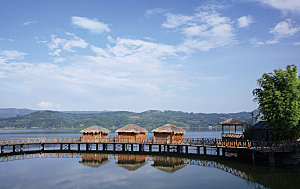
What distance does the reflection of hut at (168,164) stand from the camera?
30.4 metres

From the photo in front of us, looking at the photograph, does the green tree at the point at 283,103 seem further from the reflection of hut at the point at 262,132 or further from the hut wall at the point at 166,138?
the hut wall at the point at 166,138

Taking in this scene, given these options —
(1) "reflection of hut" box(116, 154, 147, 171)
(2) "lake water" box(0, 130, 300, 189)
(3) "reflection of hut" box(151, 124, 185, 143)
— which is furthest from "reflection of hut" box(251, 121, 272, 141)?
(1) "reflection of hut" box(116, 154, 147, 171)

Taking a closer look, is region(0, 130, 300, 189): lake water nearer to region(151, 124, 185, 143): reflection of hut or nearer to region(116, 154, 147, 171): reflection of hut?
region(116, 154, 147, 171): reflection of hut

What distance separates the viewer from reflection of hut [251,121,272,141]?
36456 millimetres

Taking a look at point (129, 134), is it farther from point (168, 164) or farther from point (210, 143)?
point (210, 143)

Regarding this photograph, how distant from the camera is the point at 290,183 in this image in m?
22.7

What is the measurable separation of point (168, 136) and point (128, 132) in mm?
7510

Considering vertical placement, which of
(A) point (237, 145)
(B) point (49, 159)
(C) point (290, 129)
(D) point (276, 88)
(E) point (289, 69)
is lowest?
(B) point (49, 159)

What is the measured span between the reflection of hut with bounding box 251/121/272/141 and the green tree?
2.24 meters

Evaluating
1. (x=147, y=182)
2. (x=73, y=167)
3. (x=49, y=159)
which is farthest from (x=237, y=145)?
(x=49, y=159)

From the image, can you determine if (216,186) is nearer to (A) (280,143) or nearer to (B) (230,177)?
(B) (230,177)

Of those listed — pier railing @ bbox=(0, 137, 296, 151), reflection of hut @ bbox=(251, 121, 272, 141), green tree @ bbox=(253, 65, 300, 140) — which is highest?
green tree @ bbox=(253, 65, 300, 140)

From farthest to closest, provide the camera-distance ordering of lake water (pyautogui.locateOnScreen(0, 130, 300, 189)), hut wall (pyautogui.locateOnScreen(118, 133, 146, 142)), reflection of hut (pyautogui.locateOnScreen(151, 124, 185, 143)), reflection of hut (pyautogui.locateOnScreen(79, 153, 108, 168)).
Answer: hut wall (pyautogui.locateOnScreen(118, 133, 146, 142)) < reflection of hut (pyautogui.locateOnScreen(151, 124, 185, 143)) < reflection of hut (pyautogui.locateOnScreen(79, 153, 108, 168)) < lake water (pyautogui.locateOnScreen(0, 130, 300, 189))

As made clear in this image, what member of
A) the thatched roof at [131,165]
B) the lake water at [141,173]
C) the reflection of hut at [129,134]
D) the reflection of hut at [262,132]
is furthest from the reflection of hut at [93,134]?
the reflection of hut at [262,132]
